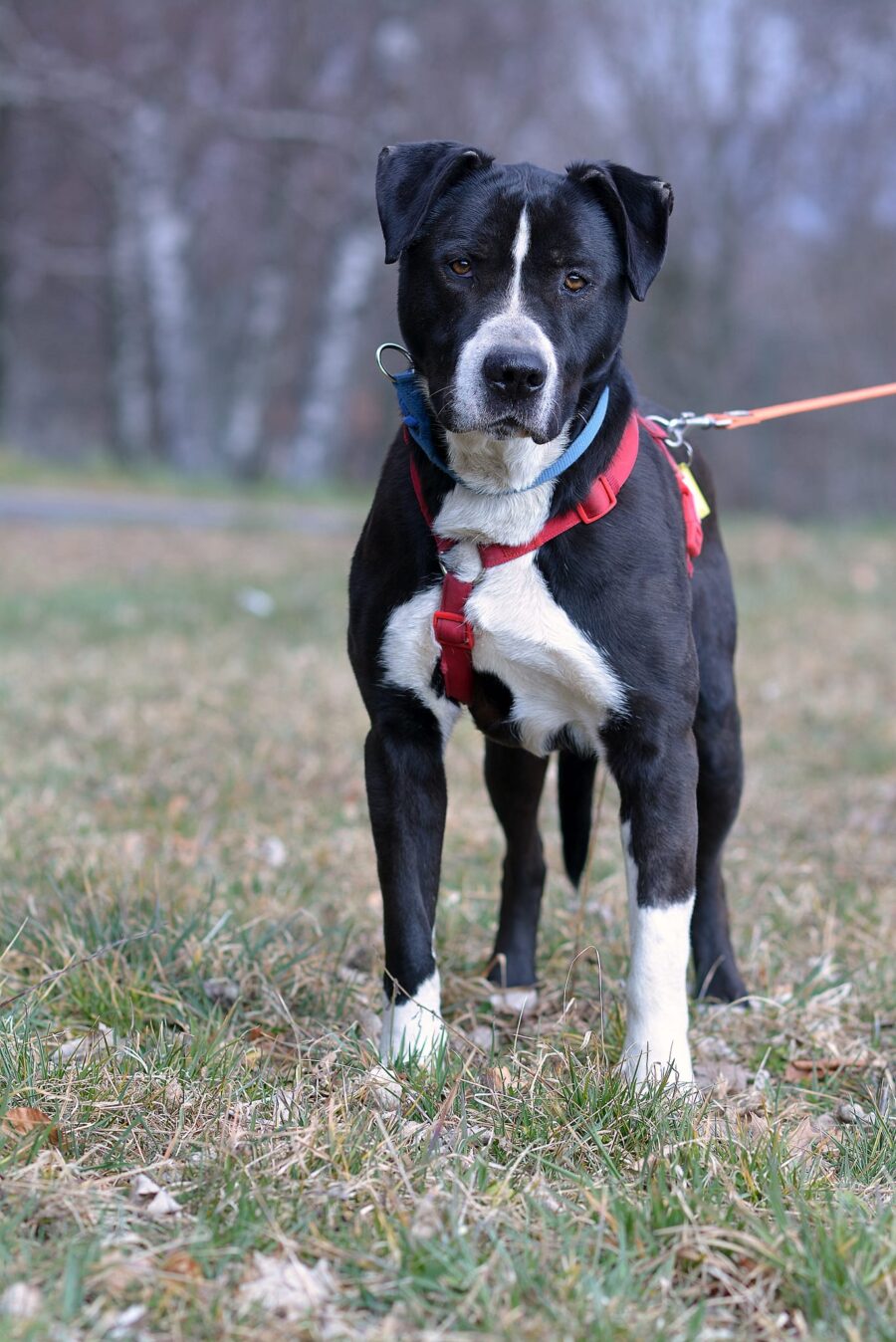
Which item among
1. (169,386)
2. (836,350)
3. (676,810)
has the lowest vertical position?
(676,810)

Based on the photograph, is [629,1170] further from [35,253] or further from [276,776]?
[35,253]

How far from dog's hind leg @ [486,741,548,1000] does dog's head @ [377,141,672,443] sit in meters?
0.99

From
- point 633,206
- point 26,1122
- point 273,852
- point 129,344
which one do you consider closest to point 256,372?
point 129,344

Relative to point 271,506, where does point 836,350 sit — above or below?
above

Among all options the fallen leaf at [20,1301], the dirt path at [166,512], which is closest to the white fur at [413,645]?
the fallen leaf at [20,1301]

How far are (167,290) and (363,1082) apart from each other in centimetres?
1612

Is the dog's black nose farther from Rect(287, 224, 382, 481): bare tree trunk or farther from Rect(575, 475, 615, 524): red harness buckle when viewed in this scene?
Rect(287, 224, 382, 481): bare tree trunk

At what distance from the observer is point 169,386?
18359mm

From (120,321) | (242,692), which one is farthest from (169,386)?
(242,692)

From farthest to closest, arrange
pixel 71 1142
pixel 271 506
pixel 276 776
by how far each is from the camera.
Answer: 1. pixel 271 506
2. pixel 276 776
3. pixel 71 1142

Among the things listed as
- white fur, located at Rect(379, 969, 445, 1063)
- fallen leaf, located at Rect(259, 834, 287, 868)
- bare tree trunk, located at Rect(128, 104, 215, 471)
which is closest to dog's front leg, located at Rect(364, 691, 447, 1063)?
white fur, located at Rect(379, 969, 445, 1063)

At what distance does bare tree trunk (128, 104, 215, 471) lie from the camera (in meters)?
16.4

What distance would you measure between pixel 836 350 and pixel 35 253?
12086 mm

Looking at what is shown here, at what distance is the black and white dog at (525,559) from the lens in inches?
104
